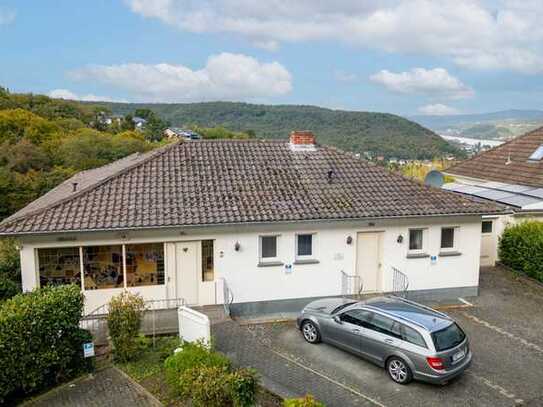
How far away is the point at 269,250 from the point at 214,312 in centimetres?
266

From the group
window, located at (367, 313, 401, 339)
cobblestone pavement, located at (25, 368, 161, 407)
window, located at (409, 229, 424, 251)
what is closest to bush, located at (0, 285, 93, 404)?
cobblestone pavement, located at (25, 368, 161, 407)

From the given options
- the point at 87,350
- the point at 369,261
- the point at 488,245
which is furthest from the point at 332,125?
the point at 87,350

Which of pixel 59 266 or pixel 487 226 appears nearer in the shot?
pixel 59 266

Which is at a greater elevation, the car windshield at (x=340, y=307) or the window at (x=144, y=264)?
the window at (x=144, y=264)

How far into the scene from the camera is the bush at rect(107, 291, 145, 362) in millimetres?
11922

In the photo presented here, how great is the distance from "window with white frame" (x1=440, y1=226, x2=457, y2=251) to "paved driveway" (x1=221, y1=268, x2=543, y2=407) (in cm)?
223

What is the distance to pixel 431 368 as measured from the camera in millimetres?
10414

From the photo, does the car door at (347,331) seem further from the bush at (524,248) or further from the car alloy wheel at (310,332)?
the bush at (524,248)

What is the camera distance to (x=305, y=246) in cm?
1584

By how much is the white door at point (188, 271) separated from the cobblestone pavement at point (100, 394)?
12.7 ft

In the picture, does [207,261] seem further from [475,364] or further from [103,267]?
[475,364]

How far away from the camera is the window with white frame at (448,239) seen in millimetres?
17094

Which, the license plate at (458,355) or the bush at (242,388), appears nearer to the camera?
the bush at (242,388)

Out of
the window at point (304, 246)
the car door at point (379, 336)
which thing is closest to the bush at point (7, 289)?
the window at point (304, 246)
